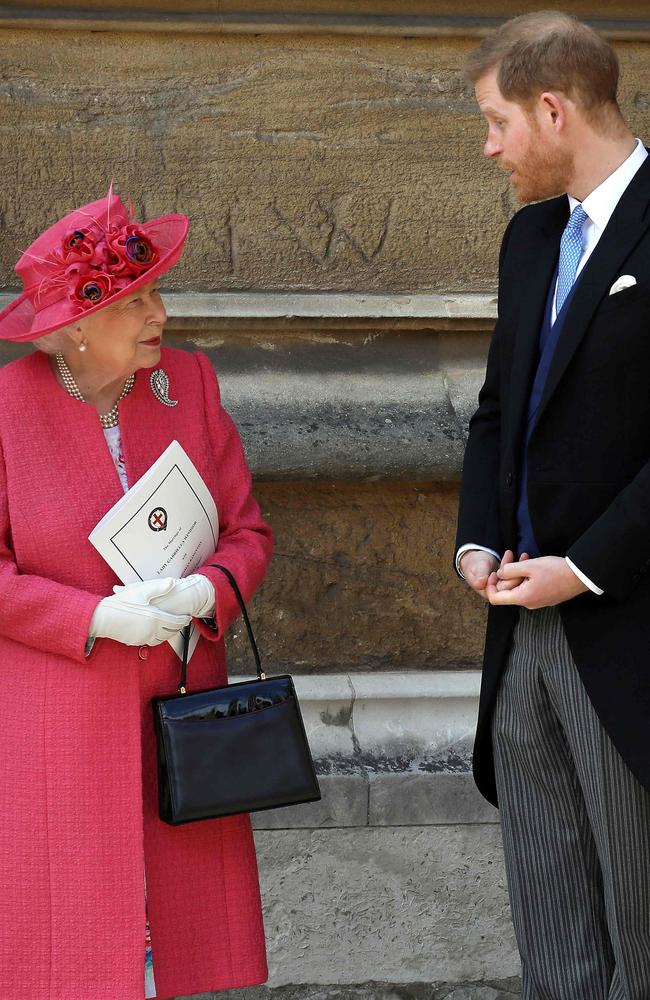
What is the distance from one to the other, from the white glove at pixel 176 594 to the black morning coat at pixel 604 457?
1.94 ft

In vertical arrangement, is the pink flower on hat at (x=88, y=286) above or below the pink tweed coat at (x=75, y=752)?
above

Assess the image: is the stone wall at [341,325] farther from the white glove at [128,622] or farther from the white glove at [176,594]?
the white glove at [128,622]

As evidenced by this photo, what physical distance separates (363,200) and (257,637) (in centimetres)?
122

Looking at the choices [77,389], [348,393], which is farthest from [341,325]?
[77,389]

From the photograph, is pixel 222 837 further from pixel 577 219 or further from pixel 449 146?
pixel 449 146

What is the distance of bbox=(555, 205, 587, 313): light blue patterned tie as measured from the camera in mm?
2295

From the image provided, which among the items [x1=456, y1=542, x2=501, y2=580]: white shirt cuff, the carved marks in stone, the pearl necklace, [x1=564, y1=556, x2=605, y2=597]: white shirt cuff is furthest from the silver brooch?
the carved marks in stone

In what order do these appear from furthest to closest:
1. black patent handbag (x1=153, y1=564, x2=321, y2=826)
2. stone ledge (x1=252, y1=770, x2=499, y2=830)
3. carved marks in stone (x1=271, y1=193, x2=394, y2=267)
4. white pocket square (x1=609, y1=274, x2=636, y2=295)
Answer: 1. carved marks in stone (x1=271, y1=193, x2=394, y2=267)
2. stone ledge (x1=252, y1=770, x2=499, y2=830)
3. black patent handbag (x1=153, y1=564, x2=321, y2=826)
4. white pocket square (x1=609, y1=274, x2=636, y2=295)

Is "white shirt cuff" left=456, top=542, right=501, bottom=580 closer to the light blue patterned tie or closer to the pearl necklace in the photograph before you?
the light blue patterned tie

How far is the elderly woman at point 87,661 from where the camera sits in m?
2.39

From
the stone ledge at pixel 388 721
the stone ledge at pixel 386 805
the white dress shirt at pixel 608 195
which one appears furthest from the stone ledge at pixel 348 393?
the white dress shirt at pixel 608 195

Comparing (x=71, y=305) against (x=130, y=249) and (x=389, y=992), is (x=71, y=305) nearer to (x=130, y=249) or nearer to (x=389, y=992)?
(x=130, y=249)

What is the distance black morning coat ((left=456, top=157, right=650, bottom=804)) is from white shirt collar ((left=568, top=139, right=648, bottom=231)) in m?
0.02

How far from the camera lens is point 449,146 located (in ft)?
11.7
